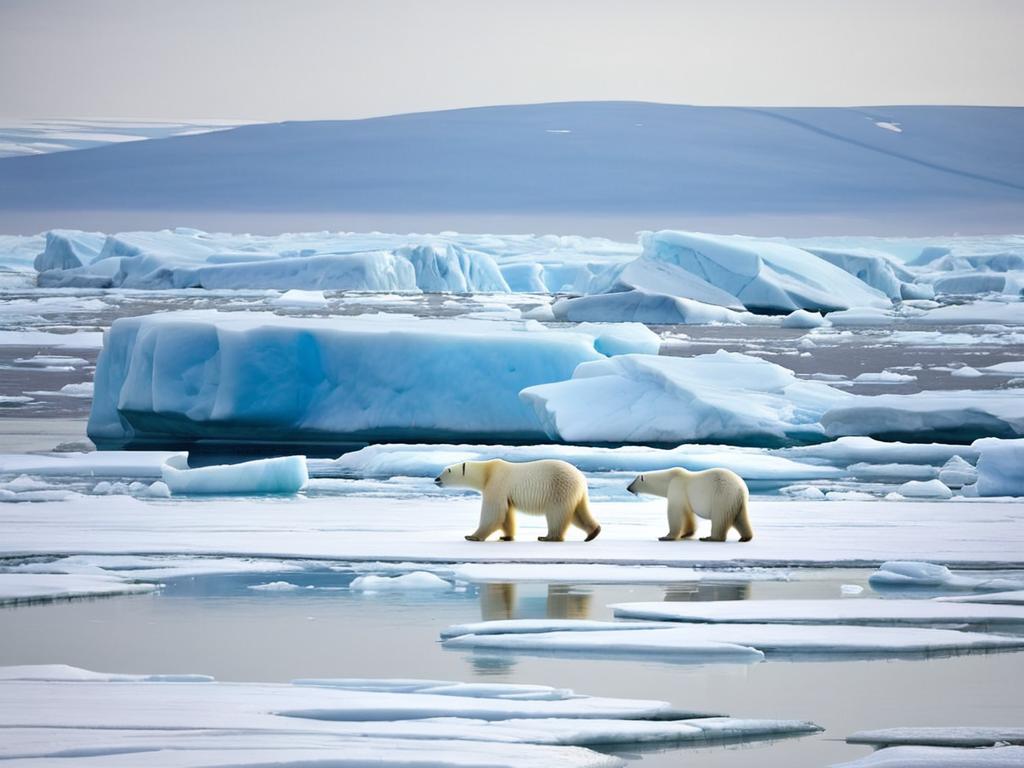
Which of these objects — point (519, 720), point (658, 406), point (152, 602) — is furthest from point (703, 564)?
point (658, 406)

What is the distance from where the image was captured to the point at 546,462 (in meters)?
6.80

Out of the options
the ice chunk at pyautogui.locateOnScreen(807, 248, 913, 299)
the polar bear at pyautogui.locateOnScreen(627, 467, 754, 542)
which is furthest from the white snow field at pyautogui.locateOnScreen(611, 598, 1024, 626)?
the ice chunk at pyautogui.locateOnScreen(807, 248, 913, 299)

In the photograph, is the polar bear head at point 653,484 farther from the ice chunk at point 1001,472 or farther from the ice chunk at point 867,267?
the ice chunk at point 867,267

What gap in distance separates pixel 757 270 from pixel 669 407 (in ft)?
60.8

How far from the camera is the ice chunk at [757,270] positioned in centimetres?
3009

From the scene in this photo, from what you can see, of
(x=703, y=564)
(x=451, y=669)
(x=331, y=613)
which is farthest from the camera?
(x=703, y=564)

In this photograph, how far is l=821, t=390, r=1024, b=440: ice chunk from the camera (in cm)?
1202

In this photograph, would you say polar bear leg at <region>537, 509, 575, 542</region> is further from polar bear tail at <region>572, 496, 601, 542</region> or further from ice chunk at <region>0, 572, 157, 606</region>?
ice chunk at <region>0, 572, 157, 606</region>

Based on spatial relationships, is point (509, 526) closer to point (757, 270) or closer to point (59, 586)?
point (59, 586)

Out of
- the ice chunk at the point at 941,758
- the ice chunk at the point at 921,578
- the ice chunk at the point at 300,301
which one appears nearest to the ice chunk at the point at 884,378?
the ice chunk at the point at 921,578

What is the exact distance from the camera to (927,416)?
1205cm

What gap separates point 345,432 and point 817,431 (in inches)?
148

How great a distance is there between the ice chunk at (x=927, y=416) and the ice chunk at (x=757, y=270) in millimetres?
17665

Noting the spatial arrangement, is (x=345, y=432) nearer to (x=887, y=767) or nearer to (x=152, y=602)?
(x=152, y=602)
